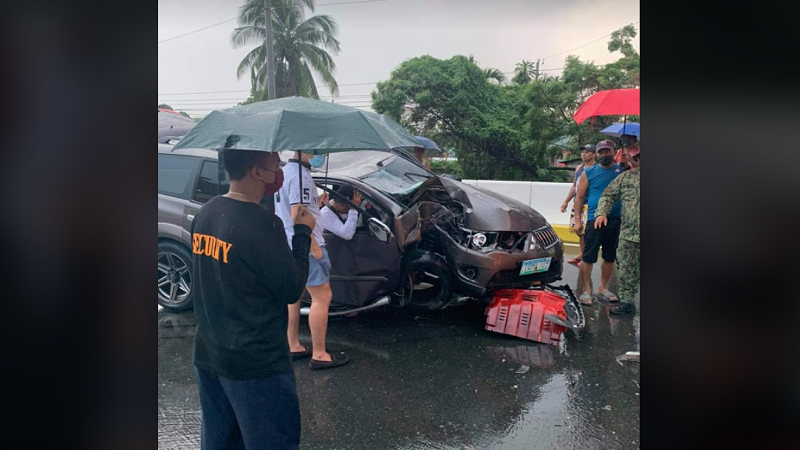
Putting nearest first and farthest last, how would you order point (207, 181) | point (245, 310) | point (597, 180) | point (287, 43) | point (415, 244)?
point (245, 310)
point (287, 43)
point (207, 181)
point (415, 244)
point (597, 180)

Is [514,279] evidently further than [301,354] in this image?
Yes

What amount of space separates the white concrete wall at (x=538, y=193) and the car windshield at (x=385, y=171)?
1.37 feet

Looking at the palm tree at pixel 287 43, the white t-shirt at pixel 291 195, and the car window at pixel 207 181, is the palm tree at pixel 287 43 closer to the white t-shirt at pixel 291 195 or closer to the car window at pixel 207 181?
the white t-shirt at pixel 291 195

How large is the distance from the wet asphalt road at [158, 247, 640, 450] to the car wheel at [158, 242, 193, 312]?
0.12 metres

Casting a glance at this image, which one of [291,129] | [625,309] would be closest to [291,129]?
[291,129]

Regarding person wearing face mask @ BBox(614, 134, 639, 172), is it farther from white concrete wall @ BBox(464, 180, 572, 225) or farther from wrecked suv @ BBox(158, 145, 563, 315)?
wrecked suv @ BBox(158, 145, 563, 315)

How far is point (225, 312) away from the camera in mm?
2312

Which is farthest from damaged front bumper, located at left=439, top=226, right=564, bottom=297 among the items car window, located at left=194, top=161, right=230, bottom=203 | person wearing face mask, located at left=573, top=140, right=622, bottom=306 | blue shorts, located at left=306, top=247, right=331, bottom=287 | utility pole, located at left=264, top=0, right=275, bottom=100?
utility pole, located at left=264, top=0, right=275, bottom=100

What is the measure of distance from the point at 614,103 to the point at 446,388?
232cm

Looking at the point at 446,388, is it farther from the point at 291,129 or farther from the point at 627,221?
the point at 291,129

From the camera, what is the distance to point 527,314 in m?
4.33

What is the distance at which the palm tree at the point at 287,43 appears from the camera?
9.53 feet
